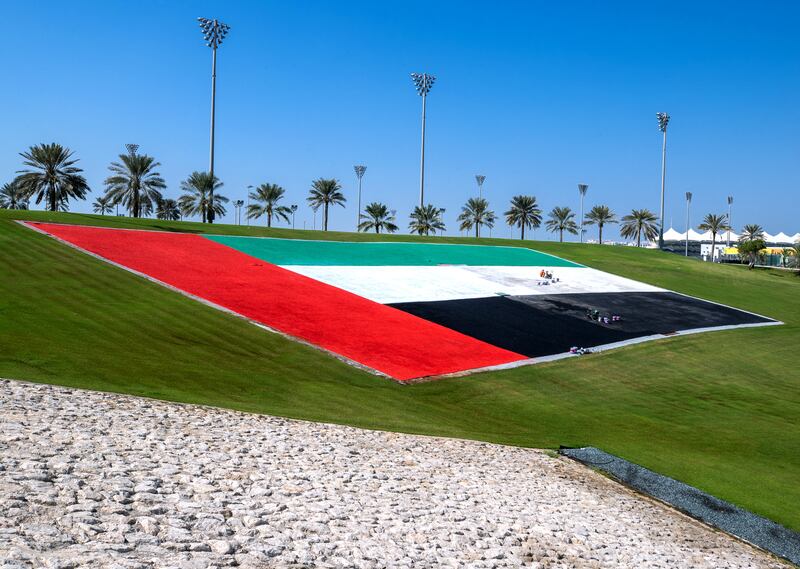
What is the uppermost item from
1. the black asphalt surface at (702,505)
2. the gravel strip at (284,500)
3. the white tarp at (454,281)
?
the white tarp at (454,281)

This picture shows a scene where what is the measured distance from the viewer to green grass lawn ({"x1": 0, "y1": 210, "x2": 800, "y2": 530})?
64.6 ft

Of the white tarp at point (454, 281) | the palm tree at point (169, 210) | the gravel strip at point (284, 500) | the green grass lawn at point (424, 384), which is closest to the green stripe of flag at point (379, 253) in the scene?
the white tarp at point (454, 281)

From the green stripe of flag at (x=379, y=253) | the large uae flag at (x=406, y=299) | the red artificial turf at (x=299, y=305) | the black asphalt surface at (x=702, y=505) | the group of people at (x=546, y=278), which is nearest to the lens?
the black asphalt surface at (x=702, y=505)

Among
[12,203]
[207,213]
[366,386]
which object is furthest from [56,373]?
[12,203]

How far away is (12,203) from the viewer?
13100 cm

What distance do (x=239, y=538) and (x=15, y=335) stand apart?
16325 millimetres

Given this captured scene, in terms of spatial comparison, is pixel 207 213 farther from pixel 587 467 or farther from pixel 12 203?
pixel 587 467

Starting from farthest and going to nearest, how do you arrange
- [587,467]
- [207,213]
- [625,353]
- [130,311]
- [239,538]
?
[207,213] < [625,353] < [130,311] < [587,467] < [239,538]

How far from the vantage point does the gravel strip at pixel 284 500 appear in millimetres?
9836

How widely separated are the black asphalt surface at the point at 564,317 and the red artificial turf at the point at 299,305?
226 cm

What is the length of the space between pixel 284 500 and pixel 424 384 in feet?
52.8

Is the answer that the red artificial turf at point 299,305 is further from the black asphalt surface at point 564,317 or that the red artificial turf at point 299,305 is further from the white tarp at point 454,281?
the white tarp at point 454,281

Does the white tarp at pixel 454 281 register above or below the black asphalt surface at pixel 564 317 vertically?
above

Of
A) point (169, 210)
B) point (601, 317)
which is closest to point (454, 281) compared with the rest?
point (601, 317)
